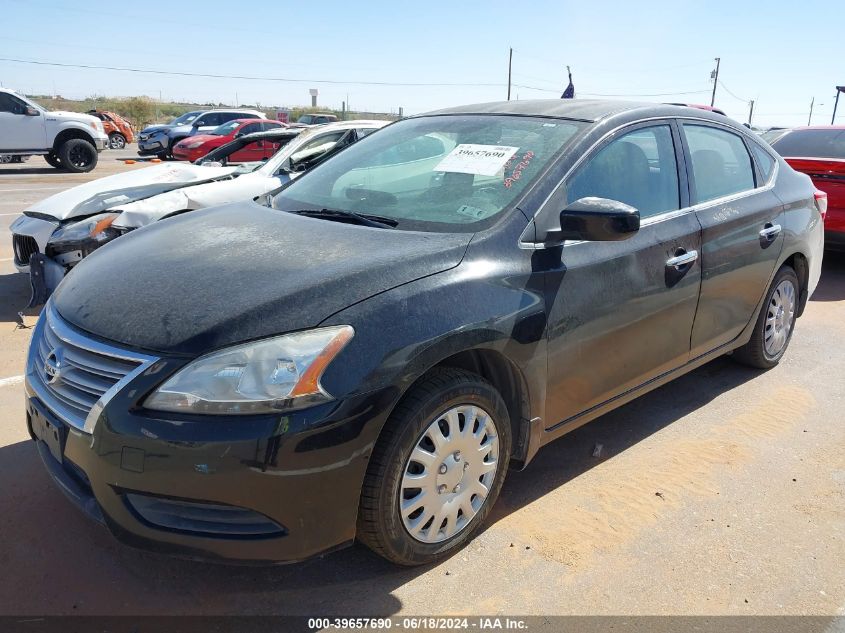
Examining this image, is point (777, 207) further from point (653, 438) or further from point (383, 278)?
point (383, 278)

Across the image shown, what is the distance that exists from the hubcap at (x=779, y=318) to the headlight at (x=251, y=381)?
3.39 metres

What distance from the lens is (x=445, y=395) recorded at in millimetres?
2488

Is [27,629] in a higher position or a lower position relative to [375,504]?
lower

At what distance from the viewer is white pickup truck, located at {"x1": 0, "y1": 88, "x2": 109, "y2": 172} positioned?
16.7 metres

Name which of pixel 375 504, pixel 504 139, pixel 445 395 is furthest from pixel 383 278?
pixel 504 139

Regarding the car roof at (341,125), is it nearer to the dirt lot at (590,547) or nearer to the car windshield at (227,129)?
the dirt lot at (590,547)

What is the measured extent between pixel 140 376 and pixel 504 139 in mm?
1967

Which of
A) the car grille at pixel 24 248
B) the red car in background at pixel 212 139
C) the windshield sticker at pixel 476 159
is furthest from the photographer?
the red car in background at pixel 212 139

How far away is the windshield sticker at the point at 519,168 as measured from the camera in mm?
3045

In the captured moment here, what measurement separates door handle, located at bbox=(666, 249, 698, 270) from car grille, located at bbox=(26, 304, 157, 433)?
2.37 metres

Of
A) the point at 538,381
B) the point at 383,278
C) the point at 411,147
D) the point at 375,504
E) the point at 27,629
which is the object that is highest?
the point at 411,147

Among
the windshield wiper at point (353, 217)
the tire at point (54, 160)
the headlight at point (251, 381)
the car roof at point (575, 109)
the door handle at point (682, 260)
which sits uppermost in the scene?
the car roof at point (575, 109)

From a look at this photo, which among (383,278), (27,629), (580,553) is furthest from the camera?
(580,553)

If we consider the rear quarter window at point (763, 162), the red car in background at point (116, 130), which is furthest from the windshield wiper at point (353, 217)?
the red car in background at point (116, 130)
